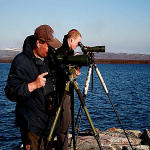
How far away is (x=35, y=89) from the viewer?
9.93 ft

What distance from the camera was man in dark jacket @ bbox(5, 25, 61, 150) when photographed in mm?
3000

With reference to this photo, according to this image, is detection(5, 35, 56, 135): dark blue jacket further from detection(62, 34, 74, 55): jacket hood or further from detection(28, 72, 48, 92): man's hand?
detection(62, 34, 74, 55): jacket hood

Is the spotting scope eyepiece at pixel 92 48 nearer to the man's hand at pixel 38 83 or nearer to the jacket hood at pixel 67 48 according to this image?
the jacket hood at pixel 67 48

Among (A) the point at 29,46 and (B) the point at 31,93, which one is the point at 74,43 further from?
(B) the point at 31,93

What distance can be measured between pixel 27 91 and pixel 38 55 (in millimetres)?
563

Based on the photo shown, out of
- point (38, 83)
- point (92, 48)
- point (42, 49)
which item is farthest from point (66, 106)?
point (38, 83)

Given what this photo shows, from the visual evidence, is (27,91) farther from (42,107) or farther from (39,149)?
(39,149)

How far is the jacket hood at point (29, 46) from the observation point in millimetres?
3093

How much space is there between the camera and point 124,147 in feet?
23.7

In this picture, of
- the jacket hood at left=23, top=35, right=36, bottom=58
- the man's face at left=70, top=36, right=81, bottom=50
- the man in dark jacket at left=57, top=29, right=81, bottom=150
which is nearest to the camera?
the jacket hood at left=23, top=35, right=36, bottom=58

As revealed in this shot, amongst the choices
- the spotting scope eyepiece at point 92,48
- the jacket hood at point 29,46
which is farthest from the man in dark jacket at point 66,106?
the jacket hood at point 29,46

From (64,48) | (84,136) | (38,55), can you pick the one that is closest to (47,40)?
(38,55)

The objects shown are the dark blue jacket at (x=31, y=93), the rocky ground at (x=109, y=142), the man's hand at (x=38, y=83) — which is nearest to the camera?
the man's hand at (x=38, y=83)

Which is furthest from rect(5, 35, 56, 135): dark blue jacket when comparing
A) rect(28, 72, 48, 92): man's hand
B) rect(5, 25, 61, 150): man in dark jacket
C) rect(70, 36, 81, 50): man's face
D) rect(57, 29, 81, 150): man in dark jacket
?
rect(70, 36, 81, 50): man's face
